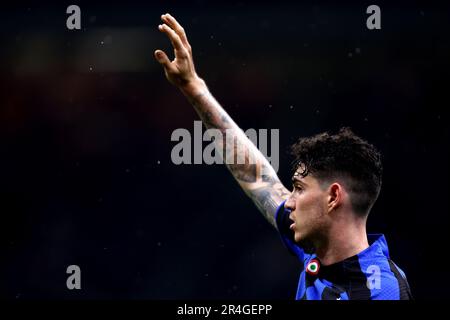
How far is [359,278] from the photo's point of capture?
2.49 m

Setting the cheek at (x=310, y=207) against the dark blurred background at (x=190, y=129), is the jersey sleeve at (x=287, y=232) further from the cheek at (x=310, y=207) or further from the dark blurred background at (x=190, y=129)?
the dark blurred background at (x=190, y=129)

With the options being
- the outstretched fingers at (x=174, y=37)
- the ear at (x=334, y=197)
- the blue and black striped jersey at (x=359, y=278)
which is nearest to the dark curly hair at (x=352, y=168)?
the ear at (x=334, y=197)

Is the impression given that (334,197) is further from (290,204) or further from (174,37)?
(174,37)

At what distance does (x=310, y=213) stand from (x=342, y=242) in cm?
15

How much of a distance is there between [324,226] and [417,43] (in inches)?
154

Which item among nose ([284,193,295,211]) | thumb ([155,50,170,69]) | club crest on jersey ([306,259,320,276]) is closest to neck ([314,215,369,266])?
club crest on jersey ([306,259,320,276])

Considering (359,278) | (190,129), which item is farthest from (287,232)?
(190,129)

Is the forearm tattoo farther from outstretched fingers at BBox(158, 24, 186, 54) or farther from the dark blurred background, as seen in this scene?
the dark blurred background

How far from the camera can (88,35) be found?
6.30 metres

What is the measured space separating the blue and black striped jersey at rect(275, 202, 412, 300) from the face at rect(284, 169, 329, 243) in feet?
0.33

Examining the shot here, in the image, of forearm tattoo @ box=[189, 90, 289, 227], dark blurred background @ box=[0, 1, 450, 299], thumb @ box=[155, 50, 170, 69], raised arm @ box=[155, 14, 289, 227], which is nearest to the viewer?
thumb @ box=[155, 50, 170, 69]

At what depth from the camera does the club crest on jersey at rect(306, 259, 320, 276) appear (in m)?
2.59

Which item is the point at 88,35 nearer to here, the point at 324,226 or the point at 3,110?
the point at 3,110
